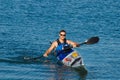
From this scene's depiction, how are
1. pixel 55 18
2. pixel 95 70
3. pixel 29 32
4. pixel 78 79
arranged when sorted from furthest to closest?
pixel 55 18, pixel 29 32, pixel 95 70, pixel 78 79

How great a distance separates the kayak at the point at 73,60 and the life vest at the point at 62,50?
0.76ft

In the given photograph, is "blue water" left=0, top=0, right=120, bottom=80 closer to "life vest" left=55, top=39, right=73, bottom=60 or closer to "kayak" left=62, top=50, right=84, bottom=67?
"kayak" left=62, top=50, right=84, bottom=67

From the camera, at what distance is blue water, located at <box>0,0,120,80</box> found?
27625 millimetres

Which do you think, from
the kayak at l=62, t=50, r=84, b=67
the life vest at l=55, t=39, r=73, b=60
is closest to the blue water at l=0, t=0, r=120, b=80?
the kayak at l=62, t=50, r=84, b=67

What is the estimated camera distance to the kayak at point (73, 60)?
28.0 meters

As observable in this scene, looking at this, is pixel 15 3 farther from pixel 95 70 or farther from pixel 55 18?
pixel 95 70

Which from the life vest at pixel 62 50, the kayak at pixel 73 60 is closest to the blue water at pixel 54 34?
the kayak at pixel 73 60

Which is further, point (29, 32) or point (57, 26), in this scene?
point (57, 26)

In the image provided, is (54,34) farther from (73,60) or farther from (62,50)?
(73,60)

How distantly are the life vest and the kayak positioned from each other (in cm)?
23

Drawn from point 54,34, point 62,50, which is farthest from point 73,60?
point 54,34

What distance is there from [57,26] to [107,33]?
154 inches

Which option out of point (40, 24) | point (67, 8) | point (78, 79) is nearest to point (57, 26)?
point (40, 24)

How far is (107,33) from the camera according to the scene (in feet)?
124
